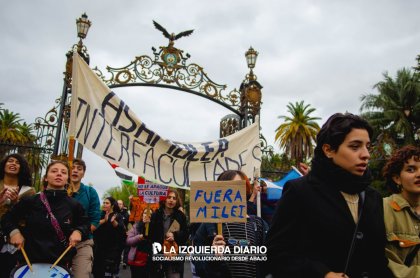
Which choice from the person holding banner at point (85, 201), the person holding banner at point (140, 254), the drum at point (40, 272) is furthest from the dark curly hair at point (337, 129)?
the person holding banner at point (140, 254)

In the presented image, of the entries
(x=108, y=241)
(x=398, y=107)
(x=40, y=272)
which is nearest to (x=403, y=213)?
(x=40, y=272)

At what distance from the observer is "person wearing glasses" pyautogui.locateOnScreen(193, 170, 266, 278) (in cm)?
311

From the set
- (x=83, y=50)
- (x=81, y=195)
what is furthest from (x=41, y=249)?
(x=83, y=50)

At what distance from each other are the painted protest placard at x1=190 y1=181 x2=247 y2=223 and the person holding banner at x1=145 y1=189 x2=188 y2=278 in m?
2.39

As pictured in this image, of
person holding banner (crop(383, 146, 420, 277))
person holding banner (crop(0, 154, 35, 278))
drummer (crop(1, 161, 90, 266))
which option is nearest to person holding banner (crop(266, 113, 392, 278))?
person holding banner (crop(383, 146, 420, 277))

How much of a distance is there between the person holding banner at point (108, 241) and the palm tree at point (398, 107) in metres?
26.0

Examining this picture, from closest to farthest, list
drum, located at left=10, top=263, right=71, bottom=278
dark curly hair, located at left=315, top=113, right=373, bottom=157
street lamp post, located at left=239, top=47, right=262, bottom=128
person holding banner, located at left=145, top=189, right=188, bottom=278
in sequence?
dark curly hair, located at left=315, top=113, right=373, bottom=157 < drum, located at left=10, top=263, right=71, bottom=278 < person holding banner, located at left=145, top=189, right=188, bottom=278 < street lamp post, located at left=239, top=47, right=262, bottom=128

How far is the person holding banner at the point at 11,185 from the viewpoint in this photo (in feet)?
13.9

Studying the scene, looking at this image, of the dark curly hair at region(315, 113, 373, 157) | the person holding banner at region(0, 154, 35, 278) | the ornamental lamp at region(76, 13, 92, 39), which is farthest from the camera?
the ornamental lamp at region(76, 13, 92, 39)

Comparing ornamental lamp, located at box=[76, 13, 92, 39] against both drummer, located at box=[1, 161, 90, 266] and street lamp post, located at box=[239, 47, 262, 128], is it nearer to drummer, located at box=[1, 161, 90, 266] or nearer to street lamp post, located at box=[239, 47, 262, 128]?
street lamp post, located at box=[239, 47, 262, 128]

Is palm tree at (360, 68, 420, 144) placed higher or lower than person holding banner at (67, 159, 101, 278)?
higher

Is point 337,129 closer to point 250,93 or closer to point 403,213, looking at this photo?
point 403,213

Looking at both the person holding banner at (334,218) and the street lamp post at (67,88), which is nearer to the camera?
the person holding banner at (334,218)

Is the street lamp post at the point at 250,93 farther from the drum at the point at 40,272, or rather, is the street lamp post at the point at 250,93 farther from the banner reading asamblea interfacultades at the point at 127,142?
the drum at the point at 40,272
